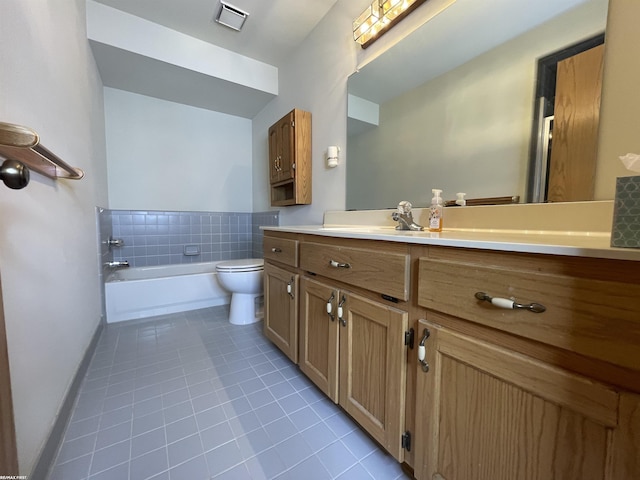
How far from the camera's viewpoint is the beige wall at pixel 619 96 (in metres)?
0.73

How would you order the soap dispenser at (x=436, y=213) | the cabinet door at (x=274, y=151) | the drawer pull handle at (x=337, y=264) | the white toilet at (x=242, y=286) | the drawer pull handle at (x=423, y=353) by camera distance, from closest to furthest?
the drawer pull handle at (x=423, y=353)
the drawer pull handle at (x=337, y=264)
the soap dispenser at (x=436, y=213)
the white toilet at (x=242, y=286)
the cabinet door at (x=274, y=151)

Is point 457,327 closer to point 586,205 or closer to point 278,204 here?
point 586,205

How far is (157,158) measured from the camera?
2.58 meters

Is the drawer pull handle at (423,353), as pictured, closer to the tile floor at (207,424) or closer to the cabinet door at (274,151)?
the tile floor at (207,424)

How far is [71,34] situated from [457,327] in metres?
2.28

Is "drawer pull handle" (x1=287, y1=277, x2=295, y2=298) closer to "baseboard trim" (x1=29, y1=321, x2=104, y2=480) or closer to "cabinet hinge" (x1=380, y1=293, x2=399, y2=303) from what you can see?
"cabinet hinge" (x1=380, y1=293, x2=399, y2=303)

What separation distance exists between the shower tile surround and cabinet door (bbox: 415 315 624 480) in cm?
215

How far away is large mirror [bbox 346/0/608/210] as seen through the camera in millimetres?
884

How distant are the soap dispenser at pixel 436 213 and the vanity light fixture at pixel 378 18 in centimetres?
96

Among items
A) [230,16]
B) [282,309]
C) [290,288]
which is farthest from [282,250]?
[230,16]

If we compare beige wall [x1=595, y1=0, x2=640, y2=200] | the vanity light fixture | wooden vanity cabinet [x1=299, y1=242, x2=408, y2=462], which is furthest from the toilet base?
beige wall [x1=595, y1=0, x2=640, y2=200]

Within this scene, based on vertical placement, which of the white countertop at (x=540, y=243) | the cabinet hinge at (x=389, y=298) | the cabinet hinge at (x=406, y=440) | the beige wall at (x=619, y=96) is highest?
the beige wall at (x=619, y=96)

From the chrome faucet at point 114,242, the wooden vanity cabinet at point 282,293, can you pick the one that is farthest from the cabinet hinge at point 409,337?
the chrome faucet at point 114,242

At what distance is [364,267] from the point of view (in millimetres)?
880
